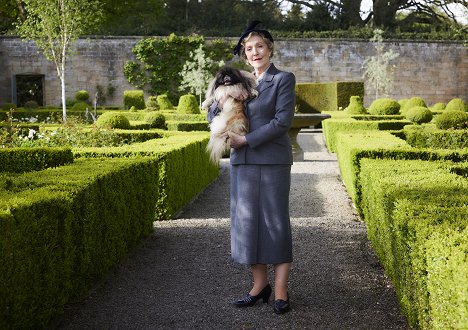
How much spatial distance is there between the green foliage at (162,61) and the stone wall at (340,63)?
1.43 feet

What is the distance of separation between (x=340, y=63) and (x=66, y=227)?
25.3 metres

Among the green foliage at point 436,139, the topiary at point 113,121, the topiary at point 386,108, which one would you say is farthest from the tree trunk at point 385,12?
the topiary at point 113,121

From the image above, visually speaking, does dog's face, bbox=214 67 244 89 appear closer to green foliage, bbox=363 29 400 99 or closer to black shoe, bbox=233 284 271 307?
black shoe, bbox=233 284 271 307

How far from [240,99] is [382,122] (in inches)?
398

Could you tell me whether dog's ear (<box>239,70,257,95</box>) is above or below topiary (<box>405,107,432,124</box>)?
above

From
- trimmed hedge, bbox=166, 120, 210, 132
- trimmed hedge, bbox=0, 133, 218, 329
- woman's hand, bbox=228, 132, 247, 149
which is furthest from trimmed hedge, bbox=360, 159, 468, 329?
trimmed hedge, bbox=166, 120, 210, 132

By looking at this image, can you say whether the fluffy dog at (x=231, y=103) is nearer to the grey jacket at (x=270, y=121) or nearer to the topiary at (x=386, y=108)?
the grey jacket at (x=270, y=121)

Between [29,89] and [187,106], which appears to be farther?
[29,89]

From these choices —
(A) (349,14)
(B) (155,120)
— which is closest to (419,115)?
(B) (155,120)

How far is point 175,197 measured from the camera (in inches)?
289

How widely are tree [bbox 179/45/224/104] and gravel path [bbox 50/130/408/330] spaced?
61.4 ft

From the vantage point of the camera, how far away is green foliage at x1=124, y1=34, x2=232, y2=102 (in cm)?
2720

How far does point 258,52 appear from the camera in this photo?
153 inches

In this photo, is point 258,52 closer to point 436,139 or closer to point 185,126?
point 436,139
